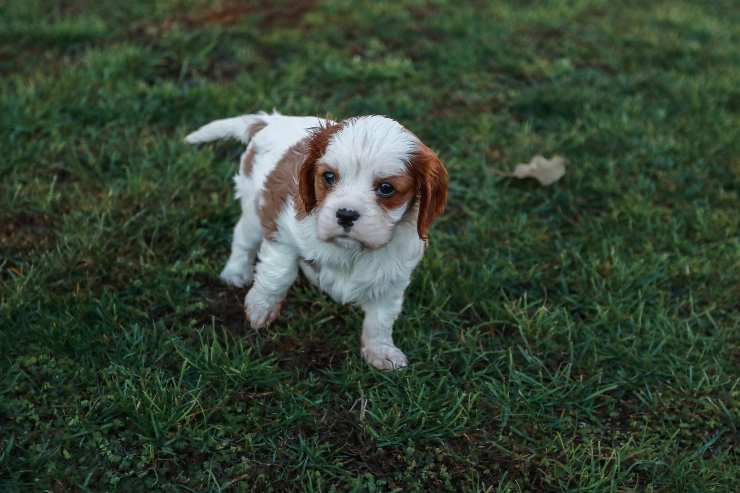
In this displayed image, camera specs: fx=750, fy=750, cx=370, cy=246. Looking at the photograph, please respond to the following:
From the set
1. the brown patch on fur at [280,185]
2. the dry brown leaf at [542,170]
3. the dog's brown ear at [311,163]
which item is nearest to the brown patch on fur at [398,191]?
the dog's brown ear at [311,163]

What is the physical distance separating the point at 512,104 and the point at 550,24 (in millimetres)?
1812

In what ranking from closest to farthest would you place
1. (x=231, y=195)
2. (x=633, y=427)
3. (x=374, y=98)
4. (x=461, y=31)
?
(x=633, y=427), (x=231, y=195), (x=374, y=98), (x=461, y=31)

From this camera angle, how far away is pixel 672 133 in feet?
17.2

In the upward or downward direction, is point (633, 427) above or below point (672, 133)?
below

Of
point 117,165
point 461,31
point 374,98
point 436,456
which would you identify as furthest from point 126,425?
point 461,31

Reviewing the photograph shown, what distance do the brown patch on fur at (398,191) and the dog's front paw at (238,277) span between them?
3.89 feet

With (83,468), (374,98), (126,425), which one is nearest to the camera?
(83,468)

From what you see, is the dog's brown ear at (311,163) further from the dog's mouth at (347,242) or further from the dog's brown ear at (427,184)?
the dog's brown ear at (427,184)

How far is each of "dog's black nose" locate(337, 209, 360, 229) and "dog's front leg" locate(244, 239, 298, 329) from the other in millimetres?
528

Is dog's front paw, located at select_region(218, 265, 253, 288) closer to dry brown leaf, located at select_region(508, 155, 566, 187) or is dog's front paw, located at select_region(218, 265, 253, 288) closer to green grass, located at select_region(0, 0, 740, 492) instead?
green grass, located at select_region(0, 0, 740, 492)

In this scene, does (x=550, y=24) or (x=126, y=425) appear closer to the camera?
(x=126, y=425)

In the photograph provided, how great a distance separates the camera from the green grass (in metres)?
2.84

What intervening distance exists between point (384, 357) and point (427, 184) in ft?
3.01

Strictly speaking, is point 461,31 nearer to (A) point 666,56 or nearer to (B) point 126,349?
(A) point 666,56
